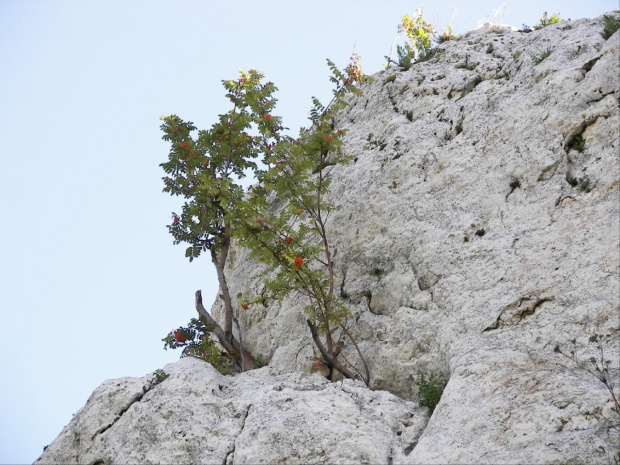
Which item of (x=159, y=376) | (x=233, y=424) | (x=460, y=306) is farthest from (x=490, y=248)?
(x=159, y=376)

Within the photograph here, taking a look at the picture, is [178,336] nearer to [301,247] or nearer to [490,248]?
[301,247]

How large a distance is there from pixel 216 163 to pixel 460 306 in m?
6.75

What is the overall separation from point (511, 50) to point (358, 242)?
6.06 meters

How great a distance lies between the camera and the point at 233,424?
754 centimetres

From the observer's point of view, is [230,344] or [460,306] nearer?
[460,306]

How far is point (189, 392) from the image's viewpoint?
8.07 meters

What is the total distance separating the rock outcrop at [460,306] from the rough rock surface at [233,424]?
22 millimetres

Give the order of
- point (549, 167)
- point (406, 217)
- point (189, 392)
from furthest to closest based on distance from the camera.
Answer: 1. point (406, 217)
2. point (549, 167)
3. point (189, 392)

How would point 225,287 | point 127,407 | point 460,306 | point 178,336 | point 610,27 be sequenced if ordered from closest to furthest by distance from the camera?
1. point 127,407
2. point 460,306
3. point 610,27
4. point 178,336
5. point 225,287

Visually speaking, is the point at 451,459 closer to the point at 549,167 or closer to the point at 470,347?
the point at 470,347

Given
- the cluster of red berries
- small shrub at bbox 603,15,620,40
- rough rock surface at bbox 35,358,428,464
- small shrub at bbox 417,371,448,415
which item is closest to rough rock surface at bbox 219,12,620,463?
small shrub at bbox 603,15,620,40

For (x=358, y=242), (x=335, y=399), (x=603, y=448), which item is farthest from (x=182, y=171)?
(x=603, y=448)

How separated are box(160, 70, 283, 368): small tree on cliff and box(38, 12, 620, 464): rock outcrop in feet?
3.14

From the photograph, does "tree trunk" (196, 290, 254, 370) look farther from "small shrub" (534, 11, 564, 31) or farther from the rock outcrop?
"small shrub" (534, 11, 564, 31)
